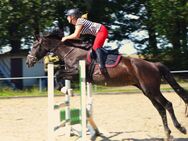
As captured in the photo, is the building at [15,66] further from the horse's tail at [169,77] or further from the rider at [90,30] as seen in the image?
the rider at [90,30]

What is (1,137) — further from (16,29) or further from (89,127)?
(16,29)

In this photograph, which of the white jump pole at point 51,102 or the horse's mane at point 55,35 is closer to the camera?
the white jump pole at point 51,102

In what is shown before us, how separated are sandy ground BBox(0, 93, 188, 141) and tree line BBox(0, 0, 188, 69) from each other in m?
9.01

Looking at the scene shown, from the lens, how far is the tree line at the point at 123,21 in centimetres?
2450

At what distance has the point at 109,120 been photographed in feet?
35.3

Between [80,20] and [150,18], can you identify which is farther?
[150,18]

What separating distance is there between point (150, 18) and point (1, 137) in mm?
20486

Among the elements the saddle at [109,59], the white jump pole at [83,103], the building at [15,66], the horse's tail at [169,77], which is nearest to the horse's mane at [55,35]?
the saddle at [109,59]

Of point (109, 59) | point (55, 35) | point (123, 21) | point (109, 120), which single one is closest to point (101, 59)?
point (109, 59)

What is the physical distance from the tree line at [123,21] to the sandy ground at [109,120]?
9.01 m

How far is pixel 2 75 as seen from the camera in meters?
26.8

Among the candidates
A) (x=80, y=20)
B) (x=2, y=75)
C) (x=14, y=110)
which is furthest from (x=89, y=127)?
(x=2, y=75)

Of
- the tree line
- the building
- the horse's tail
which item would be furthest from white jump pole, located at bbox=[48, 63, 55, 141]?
the building

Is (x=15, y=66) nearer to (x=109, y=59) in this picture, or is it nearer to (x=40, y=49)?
(x=40, y=49)
